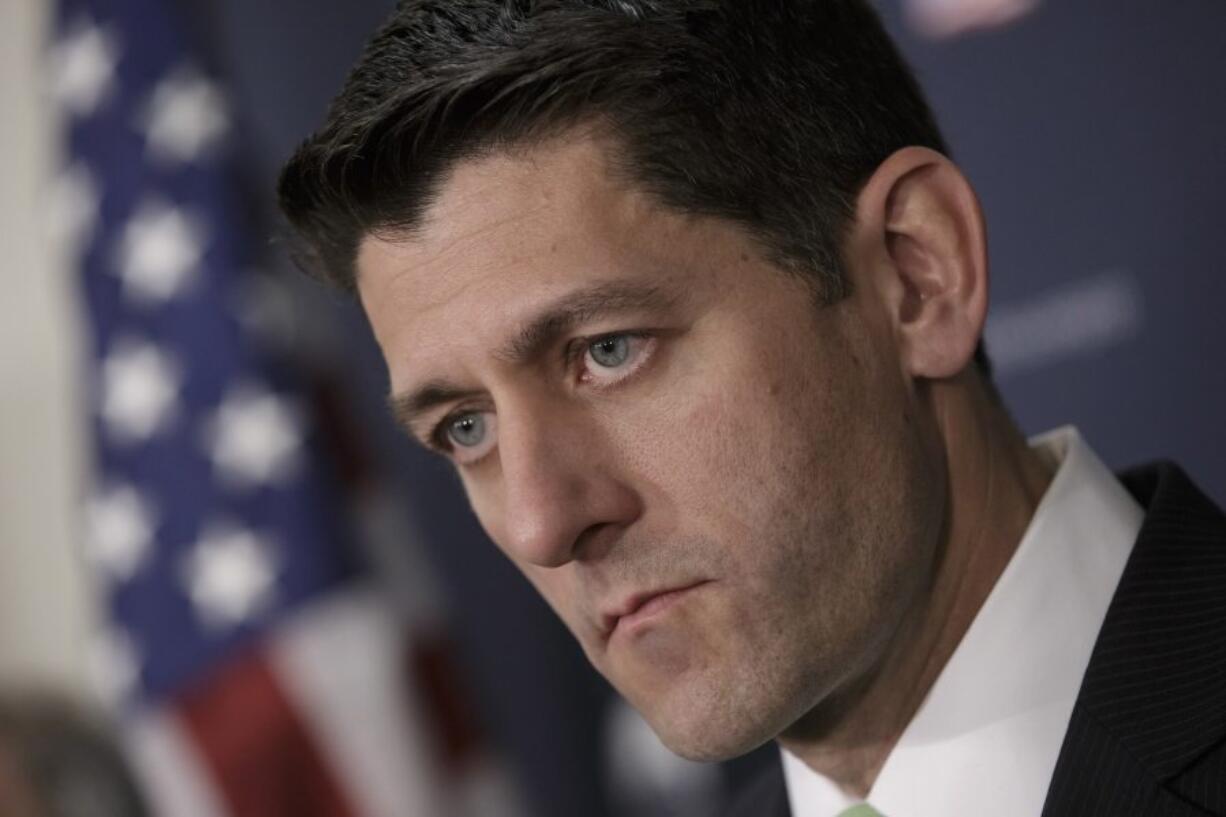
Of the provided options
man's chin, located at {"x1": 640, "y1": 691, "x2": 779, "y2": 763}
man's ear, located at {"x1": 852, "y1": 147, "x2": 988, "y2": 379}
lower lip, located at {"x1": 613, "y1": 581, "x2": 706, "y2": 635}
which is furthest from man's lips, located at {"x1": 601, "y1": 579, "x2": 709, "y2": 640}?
man's ear, located at {"x1": 852, "y1": 147, "x2": 988, "y2": 379}

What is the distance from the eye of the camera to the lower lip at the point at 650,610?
1425mm

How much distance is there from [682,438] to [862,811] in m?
0.44

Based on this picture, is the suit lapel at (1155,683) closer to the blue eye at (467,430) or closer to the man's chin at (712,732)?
the man's chin at (712,732)

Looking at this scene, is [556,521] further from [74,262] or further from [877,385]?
[74,262]

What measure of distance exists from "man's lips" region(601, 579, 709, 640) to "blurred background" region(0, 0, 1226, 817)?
1231 mm

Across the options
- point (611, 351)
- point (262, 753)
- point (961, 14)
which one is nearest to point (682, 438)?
point (611, 351)

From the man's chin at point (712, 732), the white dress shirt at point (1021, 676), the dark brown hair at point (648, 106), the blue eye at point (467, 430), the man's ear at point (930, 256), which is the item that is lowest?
the white dress shirt at point (1021, 676)

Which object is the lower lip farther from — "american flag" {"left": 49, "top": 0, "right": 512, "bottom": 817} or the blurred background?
"american flag" {"left": 49, "top": 0, "right": 512, "bottom": 817}

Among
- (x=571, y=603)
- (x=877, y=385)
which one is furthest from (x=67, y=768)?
(x=877, y=385)

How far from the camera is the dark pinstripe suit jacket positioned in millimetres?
1308

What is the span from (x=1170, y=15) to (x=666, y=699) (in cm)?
149

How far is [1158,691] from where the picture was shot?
1370 millimetres

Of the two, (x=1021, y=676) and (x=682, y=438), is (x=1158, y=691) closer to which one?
(x=1021, y=676)

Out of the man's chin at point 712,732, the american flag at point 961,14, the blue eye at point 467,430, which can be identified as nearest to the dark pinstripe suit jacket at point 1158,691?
the man's chin at point 712,732
